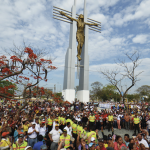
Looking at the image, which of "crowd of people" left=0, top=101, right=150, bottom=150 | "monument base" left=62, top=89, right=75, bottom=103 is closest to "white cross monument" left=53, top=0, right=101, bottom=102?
"monument base" left=62, top=89, right=75, bottom=103

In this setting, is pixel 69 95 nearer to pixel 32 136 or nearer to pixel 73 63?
pixel 73 63

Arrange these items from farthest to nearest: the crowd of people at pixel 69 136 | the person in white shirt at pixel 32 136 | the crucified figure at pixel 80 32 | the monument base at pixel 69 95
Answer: the crucified figure at pixel 80 32, the monument base at pixel 69 95, the person in white shirt at pixel 32 136, the crowd of people at pixel 69 136

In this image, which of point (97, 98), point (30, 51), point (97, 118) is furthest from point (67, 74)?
point (97, 98)

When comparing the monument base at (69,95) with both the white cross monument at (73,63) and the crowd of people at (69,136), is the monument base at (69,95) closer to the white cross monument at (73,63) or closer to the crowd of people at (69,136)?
the white cross monument at (73,63)

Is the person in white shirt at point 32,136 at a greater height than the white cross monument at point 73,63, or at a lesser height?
lesser

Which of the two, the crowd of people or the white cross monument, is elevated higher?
the white cross monument

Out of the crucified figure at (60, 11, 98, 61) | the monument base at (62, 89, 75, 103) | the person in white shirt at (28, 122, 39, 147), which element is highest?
the crucified figure at (60, 11, 98, 61)

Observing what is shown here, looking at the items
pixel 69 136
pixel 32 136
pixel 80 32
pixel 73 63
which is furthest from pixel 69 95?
pixel 69 136

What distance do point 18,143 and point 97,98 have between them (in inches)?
2145

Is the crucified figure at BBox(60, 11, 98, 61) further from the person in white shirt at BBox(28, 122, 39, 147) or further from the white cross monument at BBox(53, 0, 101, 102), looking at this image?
the person in white shirt at BBox(28, 122, 39, 147)

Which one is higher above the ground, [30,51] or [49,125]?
[30,51]

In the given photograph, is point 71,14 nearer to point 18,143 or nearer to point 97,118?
point 97,118

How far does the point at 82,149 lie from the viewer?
4.98 meters

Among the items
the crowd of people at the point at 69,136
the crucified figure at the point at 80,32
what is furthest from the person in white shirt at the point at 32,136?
the crucified figure at the point at 80,32
